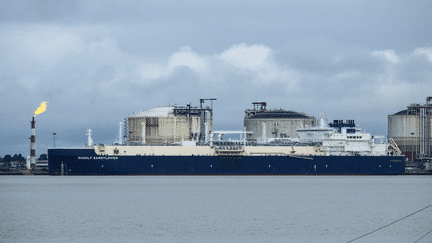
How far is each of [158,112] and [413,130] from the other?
4370 cm

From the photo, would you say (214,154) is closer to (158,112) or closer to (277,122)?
(158,112)

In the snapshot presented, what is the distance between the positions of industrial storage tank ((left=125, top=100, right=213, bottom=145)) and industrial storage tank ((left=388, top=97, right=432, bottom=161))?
1332 inches

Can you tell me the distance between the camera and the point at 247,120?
12094 cm

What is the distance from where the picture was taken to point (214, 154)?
9712 cm
